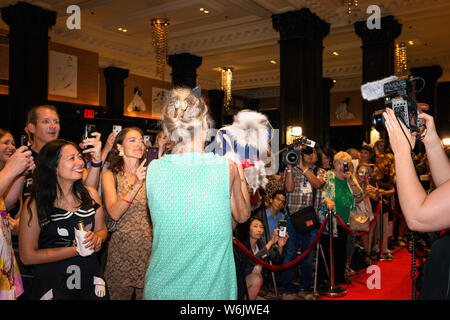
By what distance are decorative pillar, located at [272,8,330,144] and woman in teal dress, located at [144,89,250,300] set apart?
6474 millimetres

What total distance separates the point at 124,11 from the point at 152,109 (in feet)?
15.9

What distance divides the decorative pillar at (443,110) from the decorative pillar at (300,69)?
7.46 meters

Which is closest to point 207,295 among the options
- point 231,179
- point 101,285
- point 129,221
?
point 231,179

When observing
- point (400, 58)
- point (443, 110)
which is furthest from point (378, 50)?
point (443, 110)

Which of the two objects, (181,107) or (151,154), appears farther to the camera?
(151,154)

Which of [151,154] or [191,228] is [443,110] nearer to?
[151,154]

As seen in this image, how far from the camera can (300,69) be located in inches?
305

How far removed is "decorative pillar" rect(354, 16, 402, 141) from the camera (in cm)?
805

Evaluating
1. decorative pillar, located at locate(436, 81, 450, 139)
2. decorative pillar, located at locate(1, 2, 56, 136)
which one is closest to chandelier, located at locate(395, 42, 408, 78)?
decorative pillar, located at locate(436, 81, 450, 139)

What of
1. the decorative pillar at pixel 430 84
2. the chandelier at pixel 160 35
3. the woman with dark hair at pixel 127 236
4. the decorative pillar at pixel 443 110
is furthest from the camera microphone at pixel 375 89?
the decorative pillar at pixel 443 110

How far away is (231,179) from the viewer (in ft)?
5.02

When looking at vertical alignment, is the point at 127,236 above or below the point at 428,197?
below

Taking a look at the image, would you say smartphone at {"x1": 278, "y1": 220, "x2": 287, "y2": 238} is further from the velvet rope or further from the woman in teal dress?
the woman in teal dress

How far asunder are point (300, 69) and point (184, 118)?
6.62m
